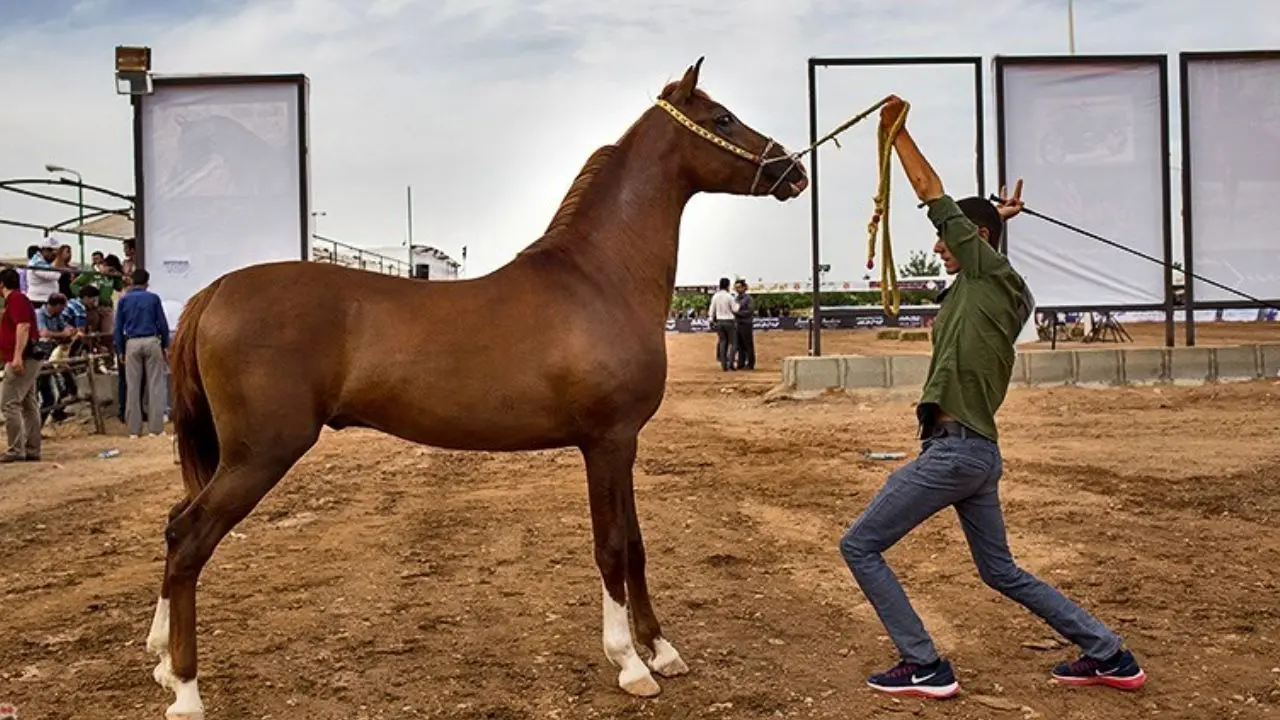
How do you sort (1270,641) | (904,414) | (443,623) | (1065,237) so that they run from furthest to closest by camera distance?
1. (1065,237)
2. (904,414)
3. (443,623)
4. (1270,641)

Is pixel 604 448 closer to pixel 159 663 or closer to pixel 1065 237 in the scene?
pixel 159 663

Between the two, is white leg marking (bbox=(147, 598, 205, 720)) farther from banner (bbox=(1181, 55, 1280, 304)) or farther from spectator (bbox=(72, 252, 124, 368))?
banner (bbox=(1181, 55, 1280, 304))

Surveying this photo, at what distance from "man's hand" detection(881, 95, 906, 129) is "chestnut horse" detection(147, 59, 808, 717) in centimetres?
119

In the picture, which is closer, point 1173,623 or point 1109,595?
point 1173,623

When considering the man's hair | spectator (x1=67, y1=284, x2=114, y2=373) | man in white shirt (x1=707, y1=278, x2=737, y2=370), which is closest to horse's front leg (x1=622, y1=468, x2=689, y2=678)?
the man's hair

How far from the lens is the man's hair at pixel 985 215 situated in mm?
4414

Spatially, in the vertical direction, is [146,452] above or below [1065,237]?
below

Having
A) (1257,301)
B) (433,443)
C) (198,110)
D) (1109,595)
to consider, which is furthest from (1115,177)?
(433,443)

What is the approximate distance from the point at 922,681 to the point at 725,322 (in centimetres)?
1795

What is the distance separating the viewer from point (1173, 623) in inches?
202

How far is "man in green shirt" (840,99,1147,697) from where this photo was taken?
13.7 feet

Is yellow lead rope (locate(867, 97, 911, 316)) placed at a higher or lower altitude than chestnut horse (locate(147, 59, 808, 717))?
higher

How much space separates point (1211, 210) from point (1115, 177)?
1.46 metres

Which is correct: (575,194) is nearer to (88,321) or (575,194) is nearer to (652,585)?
(652,585)
